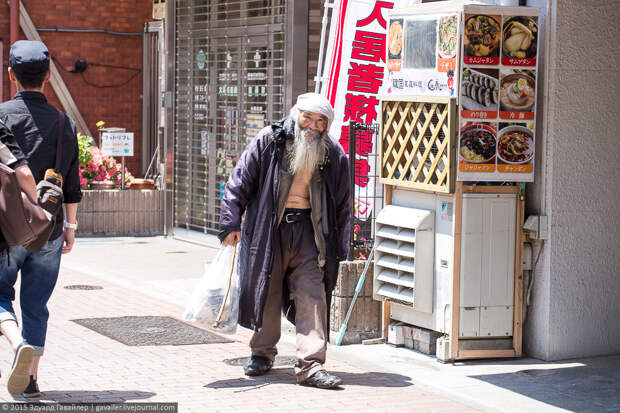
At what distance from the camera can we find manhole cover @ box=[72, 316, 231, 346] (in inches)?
332

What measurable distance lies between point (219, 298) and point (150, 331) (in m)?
1.78

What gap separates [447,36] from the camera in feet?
24.9

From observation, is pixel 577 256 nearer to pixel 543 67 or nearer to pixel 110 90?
pixel 543 67

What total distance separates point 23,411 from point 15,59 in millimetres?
1912

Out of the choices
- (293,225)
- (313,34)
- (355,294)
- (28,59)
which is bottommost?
(355,294)

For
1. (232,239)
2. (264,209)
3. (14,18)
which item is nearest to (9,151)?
(232,239)

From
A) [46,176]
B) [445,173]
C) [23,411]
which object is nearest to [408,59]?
[445,173]

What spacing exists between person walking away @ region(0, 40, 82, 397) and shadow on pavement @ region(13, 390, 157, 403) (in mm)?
95

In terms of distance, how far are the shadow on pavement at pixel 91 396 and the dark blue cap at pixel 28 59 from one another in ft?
6.01

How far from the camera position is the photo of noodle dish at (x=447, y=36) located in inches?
296

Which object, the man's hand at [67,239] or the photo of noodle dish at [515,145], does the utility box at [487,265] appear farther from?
the man's hand at [67,239]

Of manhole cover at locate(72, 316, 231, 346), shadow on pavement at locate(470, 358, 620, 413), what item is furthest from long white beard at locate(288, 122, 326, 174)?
manhole cover at locate(72, 316, 231, 346)

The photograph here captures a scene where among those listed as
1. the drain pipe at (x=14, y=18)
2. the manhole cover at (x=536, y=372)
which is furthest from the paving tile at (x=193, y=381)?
the drain pipe at (x=14, y=18)

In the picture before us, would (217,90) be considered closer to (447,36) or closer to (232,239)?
(447,36)
